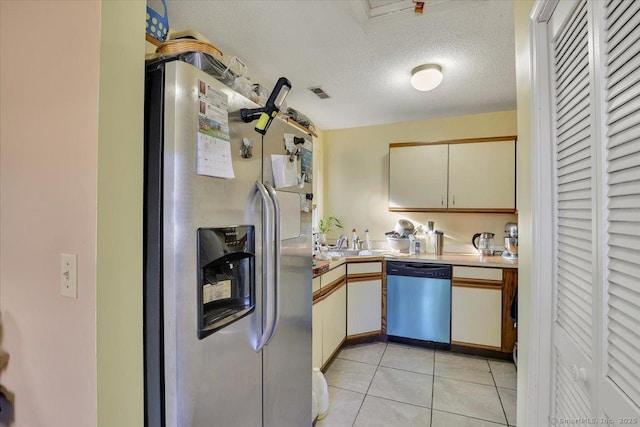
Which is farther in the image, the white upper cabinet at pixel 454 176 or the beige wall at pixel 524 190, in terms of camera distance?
the white upper cabinet at pixel 454 176

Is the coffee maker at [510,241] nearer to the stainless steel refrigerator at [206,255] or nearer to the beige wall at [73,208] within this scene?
the stainless steel refrigerator at [206,255]

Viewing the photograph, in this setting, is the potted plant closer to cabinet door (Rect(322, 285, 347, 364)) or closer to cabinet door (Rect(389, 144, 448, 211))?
cabinet door (Rect(389, 144, 448, 211))

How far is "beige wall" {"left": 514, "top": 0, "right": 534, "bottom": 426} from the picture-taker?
1.15m

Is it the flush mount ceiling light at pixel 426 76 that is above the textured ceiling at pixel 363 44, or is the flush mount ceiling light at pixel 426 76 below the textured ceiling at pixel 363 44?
below

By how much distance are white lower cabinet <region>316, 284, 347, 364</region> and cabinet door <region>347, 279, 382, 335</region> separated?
0.23 ft

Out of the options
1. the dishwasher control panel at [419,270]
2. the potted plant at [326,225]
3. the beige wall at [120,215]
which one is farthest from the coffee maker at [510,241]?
the beige wall at [120,215]

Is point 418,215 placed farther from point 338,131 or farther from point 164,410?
point 164,410

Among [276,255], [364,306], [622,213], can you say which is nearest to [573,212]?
[622,213]

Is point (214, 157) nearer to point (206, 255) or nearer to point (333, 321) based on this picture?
point (206, 255)

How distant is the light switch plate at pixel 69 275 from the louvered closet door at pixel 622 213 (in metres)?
1.31

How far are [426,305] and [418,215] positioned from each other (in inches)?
42.7

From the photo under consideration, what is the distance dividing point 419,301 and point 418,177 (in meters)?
1.31

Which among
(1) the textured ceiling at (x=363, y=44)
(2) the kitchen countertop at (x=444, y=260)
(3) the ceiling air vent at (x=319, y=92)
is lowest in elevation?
(2) the kitchen countertop at (x=444, y=260)

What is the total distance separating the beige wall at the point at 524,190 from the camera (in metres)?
1.15
